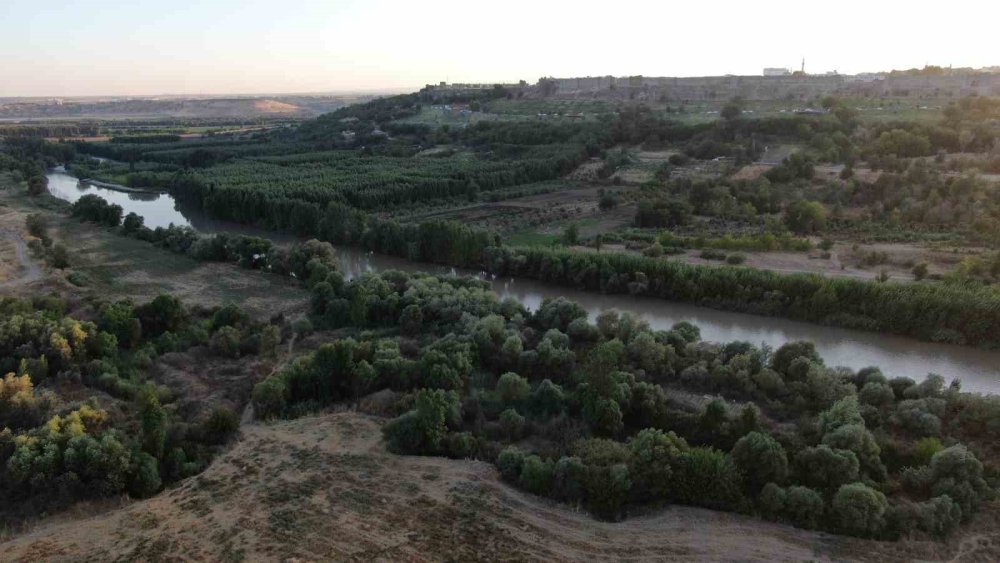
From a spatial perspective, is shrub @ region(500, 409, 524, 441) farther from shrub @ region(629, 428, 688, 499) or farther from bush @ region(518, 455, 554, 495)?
shrub @ region(629, 428, 688, 499)

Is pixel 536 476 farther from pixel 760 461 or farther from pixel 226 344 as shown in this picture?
pixel 226 344

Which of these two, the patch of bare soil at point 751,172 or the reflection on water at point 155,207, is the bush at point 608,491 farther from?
the patch of bare soil at point 751,172

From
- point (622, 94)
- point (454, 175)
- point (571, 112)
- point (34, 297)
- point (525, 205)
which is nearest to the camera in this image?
point (34, 297)

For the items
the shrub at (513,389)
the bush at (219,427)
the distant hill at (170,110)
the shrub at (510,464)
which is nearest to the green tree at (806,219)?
the shrub at (513,389)

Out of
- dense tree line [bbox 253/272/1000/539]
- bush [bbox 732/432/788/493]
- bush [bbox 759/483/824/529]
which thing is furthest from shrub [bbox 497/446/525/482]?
bush [bbox 759/483/824/529]

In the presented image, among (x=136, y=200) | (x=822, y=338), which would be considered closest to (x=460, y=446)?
(x=822, y=338)

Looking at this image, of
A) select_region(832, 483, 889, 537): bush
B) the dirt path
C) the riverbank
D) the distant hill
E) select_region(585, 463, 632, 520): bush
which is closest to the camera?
select_region(832, 483, 889, 537): bush

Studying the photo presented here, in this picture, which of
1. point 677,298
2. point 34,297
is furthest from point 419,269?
point 34,297

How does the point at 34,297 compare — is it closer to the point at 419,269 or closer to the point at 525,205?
the point at 419,269
